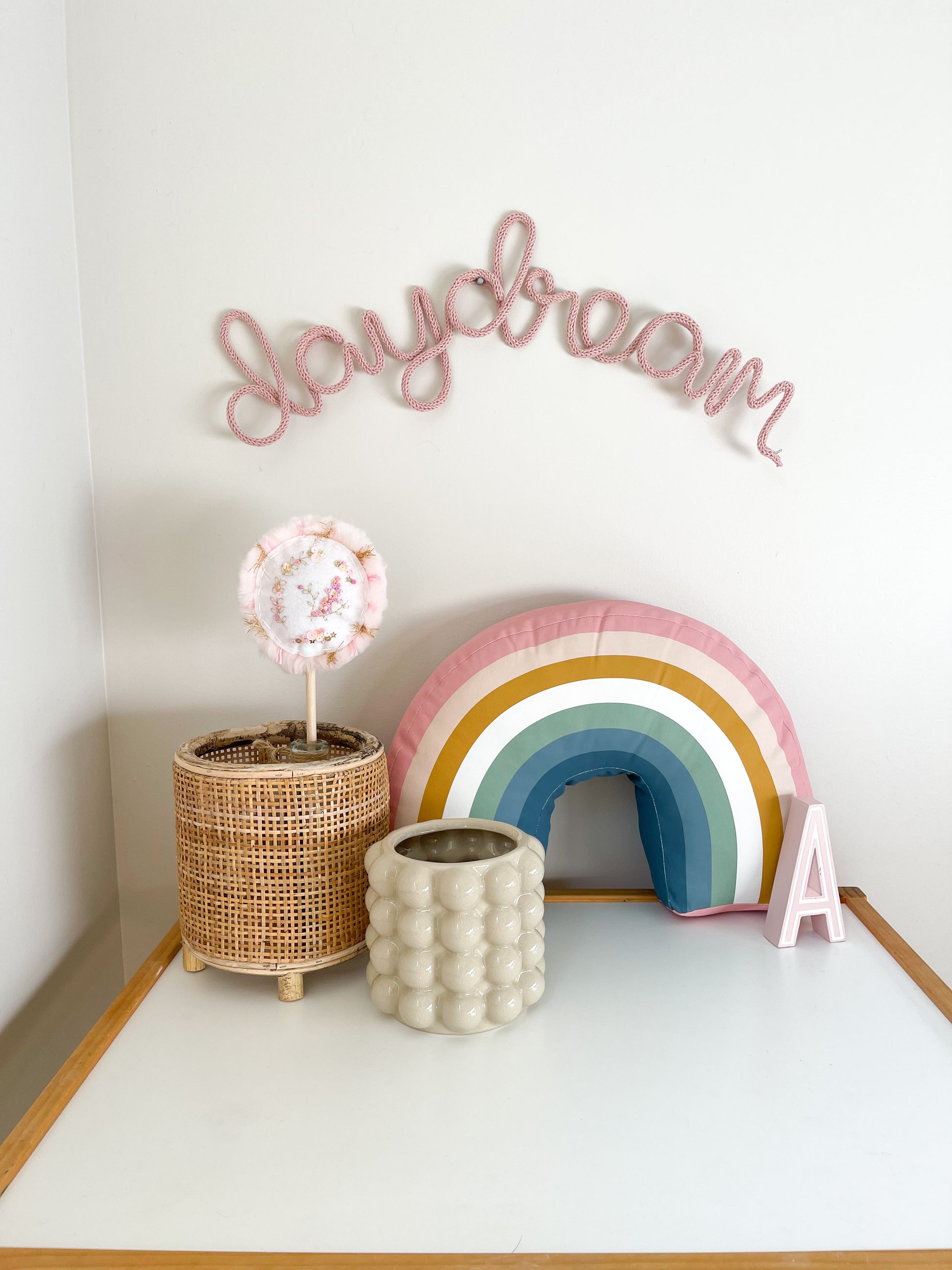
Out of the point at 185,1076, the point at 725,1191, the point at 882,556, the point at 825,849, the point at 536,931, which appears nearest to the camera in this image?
the point at 725,1191

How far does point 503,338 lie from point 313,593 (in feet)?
1.54

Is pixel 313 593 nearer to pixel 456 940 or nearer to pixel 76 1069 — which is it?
pixel 456 940

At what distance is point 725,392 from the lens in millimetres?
1268

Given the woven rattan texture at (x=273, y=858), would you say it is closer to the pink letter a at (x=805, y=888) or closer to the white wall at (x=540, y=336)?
the white wall at (x=540, y=336)

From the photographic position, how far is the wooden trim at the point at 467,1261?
67cm

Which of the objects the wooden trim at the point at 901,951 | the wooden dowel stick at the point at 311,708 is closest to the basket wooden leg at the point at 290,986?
the wooden dowel stick at the point at 311,708

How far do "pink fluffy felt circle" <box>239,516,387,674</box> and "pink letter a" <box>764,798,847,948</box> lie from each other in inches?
24.0

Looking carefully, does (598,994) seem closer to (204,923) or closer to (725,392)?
(204,923)

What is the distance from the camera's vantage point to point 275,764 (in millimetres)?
1090

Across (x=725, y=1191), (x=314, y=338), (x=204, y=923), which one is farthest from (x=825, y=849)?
(x=314, y=338)

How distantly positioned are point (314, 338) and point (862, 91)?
0.82 metres

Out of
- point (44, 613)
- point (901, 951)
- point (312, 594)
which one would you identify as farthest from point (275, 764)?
point (901, 951)

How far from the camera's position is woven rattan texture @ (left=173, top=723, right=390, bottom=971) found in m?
1.02

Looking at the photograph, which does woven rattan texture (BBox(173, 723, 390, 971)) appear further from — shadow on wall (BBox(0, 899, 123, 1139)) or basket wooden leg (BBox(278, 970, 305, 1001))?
shadow on wall (BBox(0, 899, 123, 1139))
